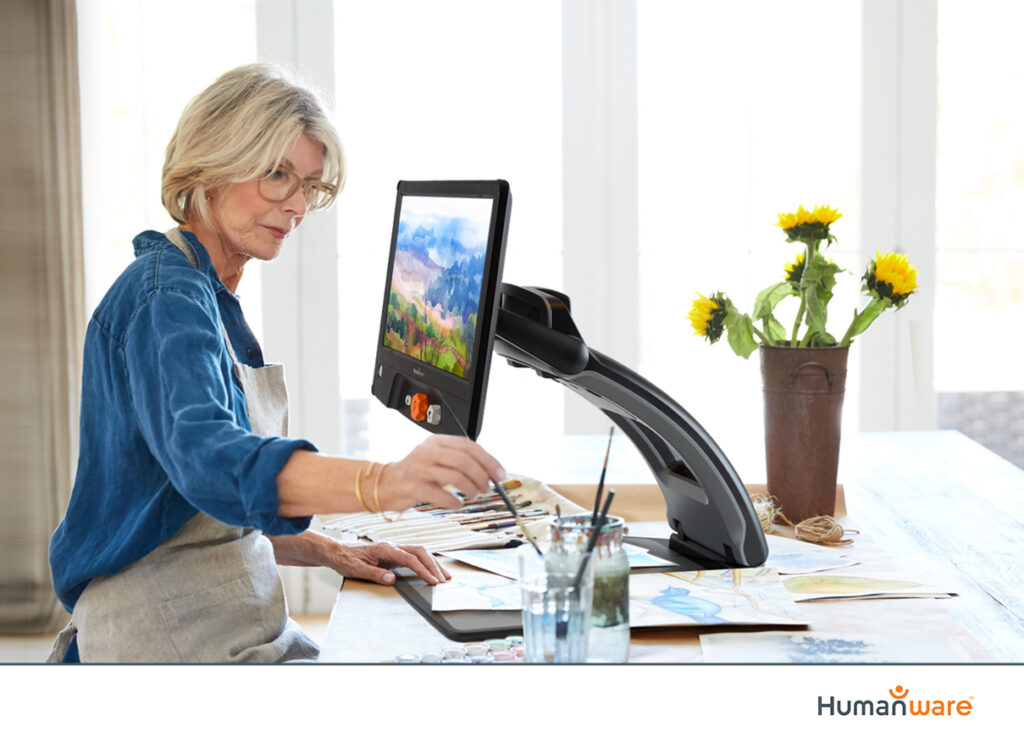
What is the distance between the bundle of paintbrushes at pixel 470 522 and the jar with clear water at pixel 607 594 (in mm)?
444

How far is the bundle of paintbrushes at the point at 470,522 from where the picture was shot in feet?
4.75

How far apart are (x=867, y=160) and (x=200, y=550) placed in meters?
2.76

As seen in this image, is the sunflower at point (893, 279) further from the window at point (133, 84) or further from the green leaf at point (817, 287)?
the window at point (133, 84)

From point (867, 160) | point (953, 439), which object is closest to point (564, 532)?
point (953, 439)

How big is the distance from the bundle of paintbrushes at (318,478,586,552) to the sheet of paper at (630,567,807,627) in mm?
242

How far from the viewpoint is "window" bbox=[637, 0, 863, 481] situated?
3381mm

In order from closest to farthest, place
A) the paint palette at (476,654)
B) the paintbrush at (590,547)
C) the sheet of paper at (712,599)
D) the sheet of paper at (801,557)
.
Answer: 1. the paintbrush at (590,547)
2. the paint palette at (476,654)
3. the sheet of paper at (712,599)
4. the sheet of paper at (801,557)

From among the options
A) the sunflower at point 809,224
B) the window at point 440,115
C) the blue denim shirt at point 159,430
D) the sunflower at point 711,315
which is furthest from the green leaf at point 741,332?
the window at point 440,115

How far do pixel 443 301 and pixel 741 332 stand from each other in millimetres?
473

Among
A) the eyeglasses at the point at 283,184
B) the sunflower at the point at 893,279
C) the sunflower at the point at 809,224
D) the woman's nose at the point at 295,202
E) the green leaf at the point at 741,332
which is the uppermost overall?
the eyeglasses at the point at 283,184

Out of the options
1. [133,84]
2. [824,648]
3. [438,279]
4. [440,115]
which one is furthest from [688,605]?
[133,84]

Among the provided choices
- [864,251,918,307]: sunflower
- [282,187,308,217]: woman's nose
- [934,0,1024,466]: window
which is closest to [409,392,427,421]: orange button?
[282,187,308,217]: woman's nose
